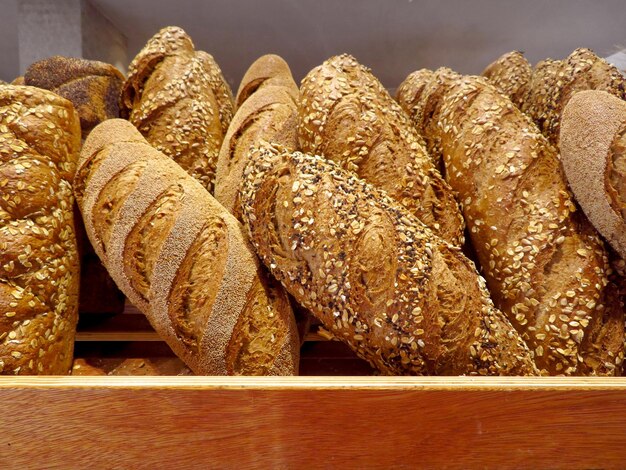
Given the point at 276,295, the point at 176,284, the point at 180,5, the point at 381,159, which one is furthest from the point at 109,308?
the point at 180,5

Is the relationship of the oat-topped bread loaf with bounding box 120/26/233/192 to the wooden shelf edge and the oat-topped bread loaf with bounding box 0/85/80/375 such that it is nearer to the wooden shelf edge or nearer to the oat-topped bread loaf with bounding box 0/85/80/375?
the oat-topped bread loaf with bounding box 0/85/80/375

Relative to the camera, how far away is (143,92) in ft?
4.59

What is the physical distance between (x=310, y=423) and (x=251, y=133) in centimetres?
90

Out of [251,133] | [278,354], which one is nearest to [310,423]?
[278,354]

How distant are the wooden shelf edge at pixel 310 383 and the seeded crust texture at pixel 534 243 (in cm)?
27

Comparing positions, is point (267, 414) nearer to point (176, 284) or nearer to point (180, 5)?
point (176, 284)

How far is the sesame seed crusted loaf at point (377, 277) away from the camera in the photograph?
0.95 m

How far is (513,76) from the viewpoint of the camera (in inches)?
60.2

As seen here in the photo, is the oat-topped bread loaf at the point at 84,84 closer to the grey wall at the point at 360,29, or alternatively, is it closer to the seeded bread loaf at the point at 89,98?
the seeded bread loaf at the point at 89,98

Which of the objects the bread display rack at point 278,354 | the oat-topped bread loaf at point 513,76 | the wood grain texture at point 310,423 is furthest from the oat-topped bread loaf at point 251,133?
the oat-topped bread loaf at point 513,76

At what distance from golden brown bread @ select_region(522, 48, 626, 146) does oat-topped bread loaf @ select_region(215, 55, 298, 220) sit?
838mm

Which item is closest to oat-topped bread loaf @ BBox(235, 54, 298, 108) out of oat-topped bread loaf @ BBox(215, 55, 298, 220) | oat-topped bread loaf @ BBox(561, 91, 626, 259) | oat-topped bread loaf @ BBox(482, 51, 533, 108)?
oat-topped bread loaf @ BBox(215, 55, 298, 220)

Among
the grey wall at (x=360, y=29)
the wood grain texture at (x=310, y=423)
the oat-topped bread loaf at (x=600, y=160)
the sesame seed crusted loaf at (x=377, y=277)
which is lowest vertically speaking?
the wood grain texture at (x=310, y=423)

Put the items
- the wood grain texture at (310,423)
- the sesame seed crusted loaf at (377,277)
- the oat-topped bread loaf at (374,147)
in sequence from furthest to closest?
the oat-topped bread loaf at (374,147)
the sesame seed crusted loaf at (377,277)
the wood grain texture at (310,423)
